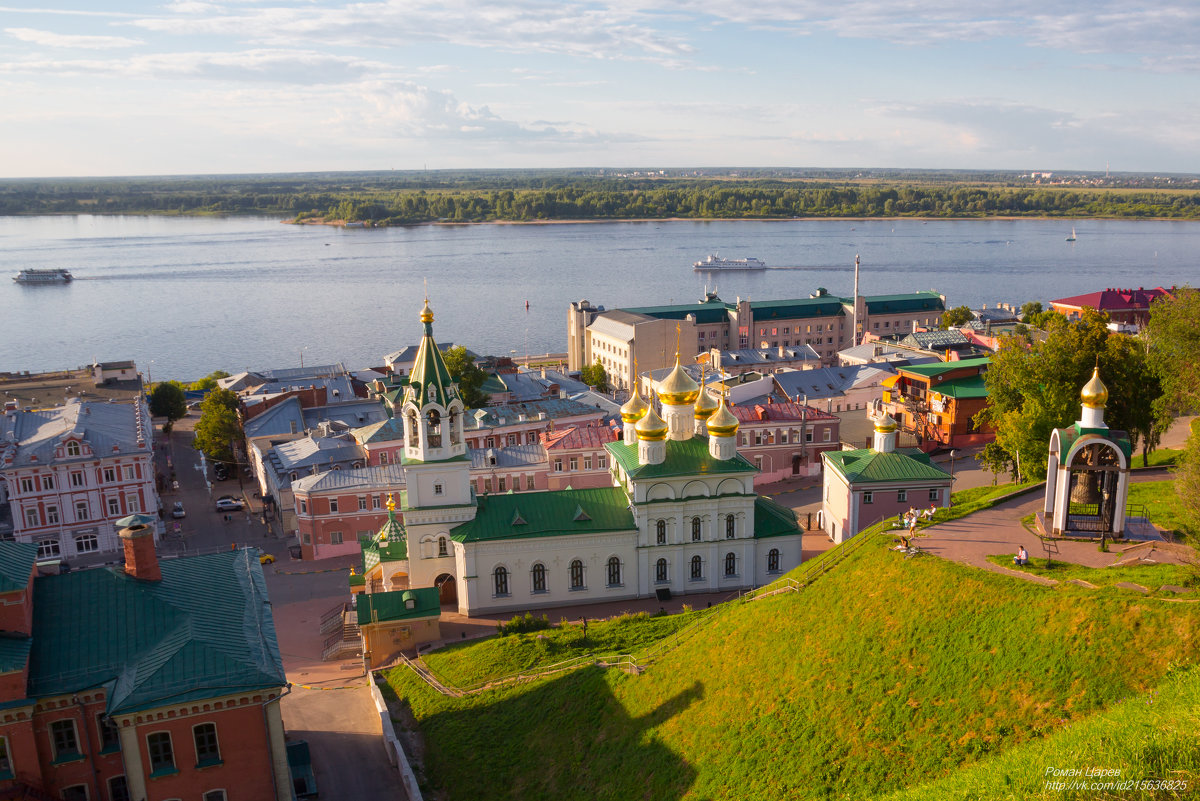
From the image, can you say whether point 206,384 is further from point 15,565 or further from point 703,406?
point 15,565

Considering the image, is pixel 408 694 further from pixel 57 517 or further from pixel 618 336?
pixel 618 336

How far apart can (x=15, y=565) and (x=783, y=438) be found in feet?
115

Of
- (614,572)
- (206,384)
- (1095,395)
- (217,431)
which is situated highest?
(1095,395)

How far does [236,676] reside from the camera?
57.0ft

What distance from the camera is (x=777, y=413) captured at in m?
46.5

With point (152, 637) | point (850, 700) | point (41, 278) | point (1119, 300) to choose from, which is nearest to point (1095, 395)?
point (850, 700)

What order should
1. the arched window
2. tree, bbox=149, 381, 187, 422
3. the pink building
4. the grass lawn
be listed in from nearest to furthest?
1. the grass lawn
2. the arched window
3. the pink building
4. tree, bbox=149, 381, 187, 422

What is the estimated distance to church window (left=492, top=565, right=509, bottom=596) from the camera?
99.1 ft

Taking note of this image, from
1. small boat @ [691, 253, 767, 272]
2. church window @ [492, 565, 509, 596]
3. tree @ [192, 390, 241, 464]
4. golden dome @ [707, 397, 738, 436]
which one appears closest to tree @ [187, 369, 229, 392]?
tree @ [192, 390, 241, 464]

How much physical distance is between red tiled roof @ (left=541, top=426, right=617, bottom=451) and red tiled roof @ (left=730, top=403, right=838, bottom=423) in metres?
→ 6.91

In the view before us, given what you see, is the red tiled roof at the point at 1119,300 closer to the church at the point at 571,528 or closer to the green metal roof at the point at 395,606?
the church at the point at 571,528

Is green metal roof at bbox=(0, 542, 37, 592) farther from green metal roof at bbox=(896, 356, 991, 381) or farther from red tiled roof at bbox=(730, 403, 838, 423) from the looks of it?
green metal roof at bbox=(896, 356, 991, 381)

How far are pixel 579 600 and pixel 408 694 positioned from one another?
7424 mm

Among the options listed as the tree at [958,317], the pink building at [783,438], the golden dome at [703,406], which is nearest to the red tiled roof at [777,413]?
the pink building at [783,438]
